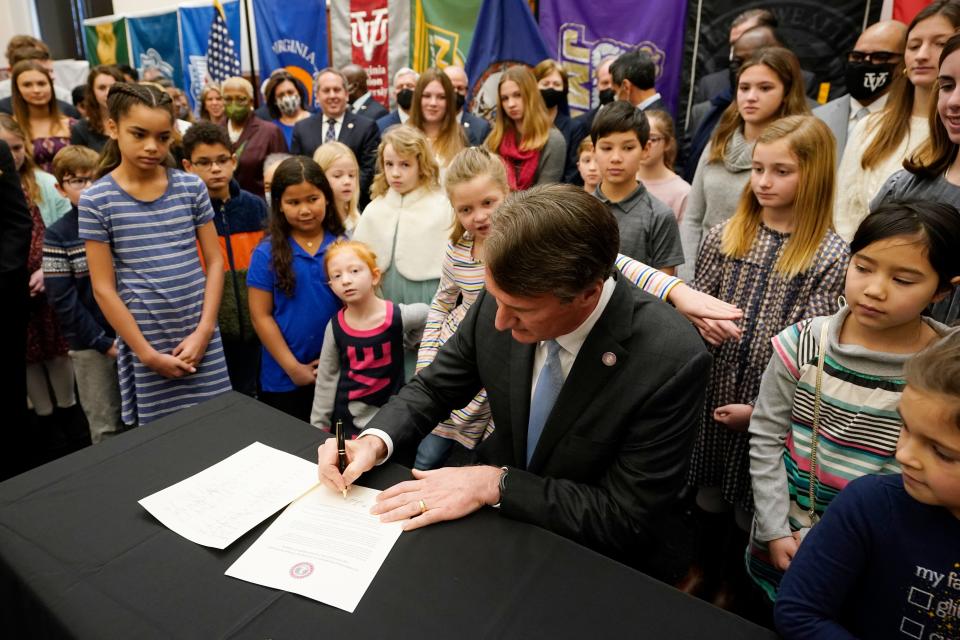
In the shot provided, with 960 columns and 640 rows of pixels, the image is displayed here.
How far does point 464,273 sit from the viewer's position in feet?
7.71

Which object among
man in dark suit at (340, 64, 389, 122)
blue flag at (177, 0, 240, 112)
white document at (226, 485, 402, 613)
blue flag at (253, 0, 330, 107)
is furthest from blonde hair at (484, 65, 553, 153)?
blue flag at (177, 0, 240, 112)

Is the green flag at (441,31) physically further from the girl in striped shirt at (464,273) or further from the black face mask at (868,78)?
the girl in striped shirt at (464,273)

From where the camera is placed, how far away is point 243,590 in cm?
105

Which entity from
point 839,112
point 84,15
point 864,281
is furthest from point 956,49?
point 84,15

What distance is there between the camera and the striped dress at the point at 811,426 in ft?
4.73

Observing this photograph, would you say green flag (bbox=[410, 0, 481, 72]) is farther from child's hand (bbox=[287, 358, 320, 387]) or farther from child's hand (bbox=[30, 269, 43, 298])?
child's hand (bbox=[287, 358, 320, 387])

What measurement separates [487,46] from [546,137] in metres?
1.87

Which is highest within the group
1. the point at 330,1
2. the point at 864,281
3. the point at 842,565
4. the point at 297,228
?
the point at 330,1

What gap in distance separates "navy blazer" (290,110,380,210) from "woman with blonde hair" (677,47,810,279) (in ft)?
7.84

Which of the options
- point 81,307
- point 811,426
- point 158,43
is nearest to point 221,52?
point 158,43

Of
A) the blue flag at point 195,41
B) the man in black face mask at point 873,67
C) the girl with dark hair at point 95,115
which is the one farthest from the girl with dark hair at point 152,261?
the blue flag at point 195,41

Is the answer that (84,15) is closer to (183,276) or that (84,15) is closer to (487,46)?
(487,46)

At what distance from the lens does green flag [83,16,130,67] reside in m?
10.1

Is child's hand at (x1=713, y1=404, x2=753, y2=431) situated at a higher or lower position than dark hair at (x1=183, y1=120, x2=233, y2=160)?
lower
